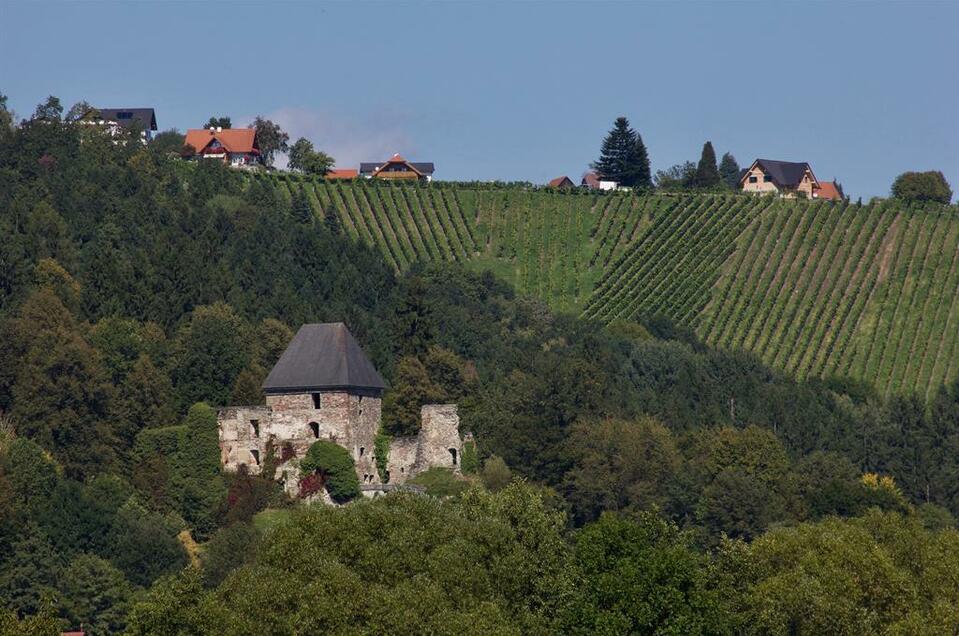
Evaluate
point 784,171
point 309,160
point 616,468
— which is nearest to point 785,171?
point 784,171

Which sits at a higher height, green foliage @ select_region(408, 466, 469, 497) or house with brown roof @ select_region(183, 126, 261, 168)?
house with brown roof @ select_region(183, 126, 261, 168)

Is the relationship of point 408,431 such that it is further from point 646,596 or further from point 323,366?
point 646,596

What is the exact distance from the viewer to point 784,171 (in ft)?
539

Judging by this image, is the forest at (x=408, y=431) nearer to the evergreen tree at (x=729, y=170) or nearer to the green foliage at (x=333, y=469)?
the green foliage at (x=333, y=469)

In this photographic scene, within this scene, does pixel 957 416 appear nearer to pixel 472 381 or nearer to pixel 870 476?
pixel 870 476

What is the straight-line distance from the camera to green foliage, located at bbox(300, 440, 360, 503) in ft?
262

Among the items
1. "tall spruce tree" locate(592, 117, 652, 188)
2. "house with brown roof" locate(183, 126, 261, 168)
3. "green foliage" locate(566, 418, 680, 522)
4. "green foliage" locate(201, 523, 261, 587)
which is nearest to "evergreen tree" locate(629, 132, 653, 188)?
"tall spruce tree" locate(592, 117, 652, 188)

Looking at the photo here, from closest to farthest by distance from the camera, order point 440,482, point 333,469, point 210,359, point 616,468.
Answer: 1. point 333,469
2. point 440,482
3. point 210,359
4. point 616,468

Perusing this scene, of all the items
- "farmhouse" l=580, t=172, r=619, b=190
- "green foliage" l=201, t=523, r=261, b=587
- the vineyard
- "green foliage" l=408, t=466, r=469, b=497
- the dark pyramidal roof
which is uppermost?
"farmhouse" l=580, t=172, r=619, b=190

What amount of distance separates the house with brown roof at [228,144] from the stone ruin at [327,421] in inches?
2986

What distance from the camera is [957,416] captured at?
391 ft

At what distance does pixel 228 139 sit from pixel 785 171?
40123 mm

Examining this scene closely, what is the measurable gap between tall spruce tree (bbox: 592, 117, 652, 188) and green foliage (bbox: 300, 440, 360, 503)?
7891 cm

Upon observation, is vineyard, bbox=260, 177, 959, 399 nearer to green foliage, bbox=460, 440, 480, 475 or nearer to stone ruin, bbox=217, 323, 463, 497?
green foliage, bbox=460, 440, 480, 475
